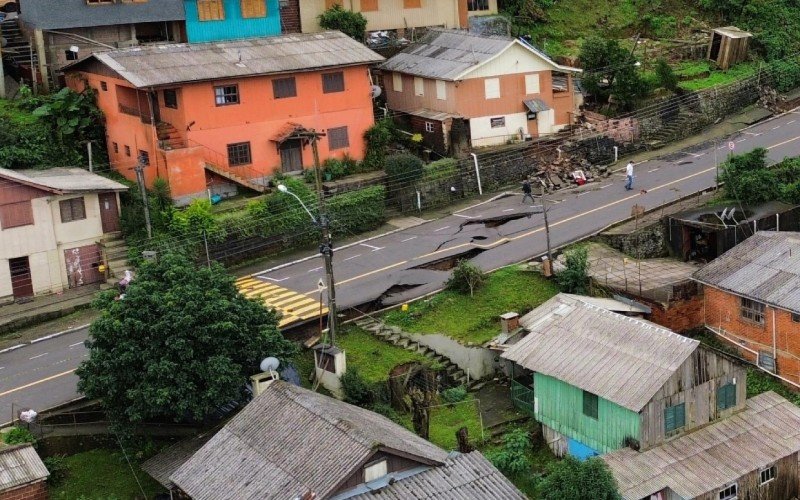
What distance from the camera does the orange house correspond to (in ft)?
180

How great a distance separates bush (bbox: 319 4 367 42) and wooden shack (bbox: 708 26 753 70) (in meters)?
21.1

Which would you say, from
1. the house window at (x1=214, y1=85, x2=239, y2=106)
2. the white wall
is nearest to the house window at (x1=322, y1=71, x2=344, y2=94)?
the house window at (x1=214, y1=85, x2=239, y2=106)

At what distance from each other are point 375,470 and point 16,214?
76.8 ft

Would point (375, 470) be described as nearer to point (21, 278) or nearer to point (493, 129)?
point (21, 278)

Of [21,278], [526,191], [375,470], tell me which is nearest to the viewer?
[375,470]

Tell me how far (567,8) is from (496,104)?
17947 millimetres

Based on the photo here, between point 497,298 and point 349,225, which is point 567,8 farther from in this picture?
point 497,298

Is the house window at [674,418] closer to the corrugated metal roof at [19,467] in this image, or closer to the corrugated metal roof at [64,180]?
the corrugated metal roof at [19,467]

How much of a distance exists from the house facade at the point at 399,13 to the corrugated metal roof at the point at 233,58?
24.2 feet

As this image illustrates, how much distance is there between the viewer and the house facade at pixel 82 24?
201 feet

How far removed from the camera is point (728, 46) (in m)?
69.9

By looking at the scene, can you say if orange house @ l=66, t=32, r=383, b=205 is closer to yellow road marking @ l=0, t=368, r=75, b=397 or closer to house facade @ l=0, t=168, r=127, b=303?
house facade @ l=0, t=168, r=127, b=303

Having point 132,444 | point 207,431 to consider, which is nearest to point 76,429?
point 132,444

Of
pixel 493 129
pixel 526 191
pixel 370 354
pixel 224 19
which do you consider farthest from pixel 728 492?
pixel 224 19
